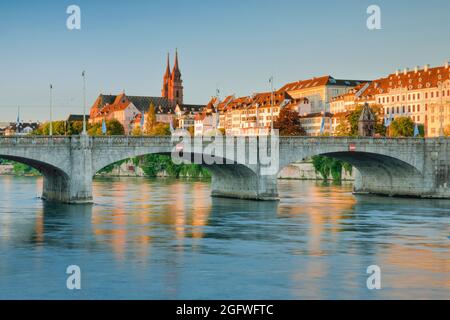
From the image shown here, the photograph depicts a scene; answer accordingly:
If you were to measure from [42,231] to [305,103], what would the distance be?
143635 millimetres

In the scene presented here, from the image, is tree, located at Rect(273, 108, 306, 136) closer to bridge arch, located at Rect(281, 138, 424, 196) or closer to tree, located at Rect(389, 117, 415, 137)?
tree, located at Rect(389, 117, 415, 137)

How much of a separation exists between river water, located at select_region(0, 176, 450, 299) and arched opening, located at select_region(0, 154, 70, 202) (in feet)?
6.49

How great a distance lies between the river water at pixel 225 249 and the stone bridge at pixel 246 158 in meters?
2.81

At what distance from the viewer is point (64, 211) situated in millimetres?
62719

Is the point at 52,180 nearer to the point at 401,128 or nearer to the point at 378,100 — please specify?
the point at 401,128

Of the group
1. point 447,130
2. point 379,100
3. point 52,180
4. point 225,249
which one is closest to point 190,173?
point 447,130

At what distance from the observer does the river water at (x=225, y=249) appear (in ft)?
111

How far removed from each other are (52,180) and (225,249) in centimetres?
3171

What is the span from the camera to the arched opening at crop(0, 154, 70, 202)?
221 ft

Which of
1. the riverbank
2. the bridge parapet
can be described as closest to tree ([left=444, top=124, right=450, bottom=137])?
the riverbank

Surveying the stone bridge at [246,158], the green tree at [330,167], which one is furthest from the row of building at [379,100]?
the stone bridge at [246,158]

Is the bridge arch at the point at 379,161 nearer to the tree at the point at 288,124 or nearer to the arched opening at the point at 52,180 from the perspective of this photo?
the arched opening at the point at 52,180

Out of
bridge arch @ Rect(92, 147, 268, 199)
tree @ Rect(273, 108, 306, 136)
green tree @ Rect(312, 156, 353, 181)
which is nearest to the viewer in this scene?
bridge arch @ Rect(92, 147, 268, 199)

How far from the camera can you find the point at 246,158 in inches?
2859
